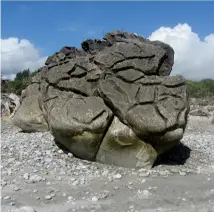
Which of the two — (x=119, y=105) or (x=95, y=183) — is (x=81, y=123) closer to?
(x=119, y=105)

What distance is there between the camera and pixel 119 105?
6629 millimetres

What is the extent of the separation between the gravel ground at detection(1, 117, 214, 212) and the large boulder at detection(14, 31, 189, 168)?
0.35 metres

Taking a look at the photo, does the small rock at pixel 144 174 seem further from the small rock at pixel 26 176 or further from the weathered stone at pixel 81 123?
the small rock at pixel 26 176

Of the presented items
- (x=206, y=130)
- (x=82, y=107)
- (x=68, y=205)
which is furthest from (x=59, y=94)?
(x=206, y=130)

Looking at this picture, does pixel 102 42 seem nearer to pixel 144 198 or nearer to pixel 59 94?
pixel 59 94

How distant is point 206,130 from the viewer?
1218 centimetres

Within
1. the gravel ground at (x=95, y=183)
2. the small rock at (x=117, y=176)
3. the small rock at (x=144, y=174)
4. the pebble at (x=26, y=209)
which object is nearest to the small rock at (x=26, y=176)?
the gravel ground at (x=95, y=183)

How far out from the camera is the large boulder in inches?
255

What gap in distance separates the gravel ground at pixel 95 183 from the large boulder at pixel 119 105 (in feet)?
1.14

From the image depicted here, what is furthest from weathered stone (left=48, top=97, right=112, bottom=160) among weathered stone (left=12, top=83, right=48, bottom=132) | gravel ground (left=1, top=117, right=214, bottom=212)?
weathered stone (left=12, top=83, right=48, bottom=132)

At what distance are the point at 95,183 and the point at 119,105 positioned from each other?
142cm

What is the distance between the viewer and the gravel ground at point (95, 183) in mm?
5129

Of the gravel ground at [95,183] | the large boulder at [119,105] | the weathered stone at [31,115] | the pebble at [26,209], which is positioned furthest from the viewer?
the weathered stone at [31,115]

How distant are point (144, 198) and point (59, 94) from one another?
9.04ft
